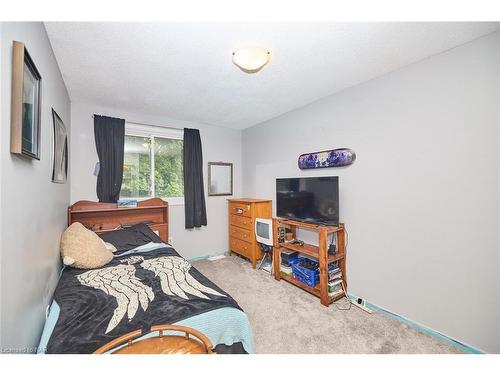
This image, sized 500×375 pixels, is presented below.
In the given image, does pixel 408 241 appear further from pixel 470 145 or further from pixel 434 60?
pixel 434 60

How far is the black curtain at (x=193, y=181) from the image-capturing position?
3584 millimetres

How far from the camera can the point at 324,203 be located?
2500mm

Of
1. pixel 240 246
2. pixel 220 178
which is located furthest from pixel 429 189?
pixel 220 178

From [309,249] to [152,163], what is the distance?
273 cm

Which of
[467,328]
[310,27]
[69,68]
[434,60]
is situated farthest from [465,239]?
[69,68]

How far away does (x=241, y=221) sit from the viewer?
363 centimetres

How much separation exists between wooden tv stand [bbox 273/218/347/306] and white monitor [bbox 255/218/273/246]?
0.41 ft

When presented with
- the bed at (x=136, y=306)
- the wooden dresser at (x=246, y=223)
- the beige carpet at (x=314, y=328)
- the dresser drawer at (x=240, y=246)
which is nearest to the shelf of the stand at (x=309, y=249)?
the beige carpet at (x=314, y=328)

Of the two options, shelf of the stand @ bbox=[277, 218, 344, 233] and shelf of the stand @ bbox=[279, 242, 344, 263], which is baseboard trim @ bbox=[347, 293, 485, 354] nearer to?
shelf of the stand @ bbox=[279, 242, 344, 263]

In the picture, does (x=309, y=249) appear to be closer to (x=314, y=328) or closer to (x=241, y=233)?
(x=314, y=328)

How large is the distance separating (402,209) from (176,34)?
247cm

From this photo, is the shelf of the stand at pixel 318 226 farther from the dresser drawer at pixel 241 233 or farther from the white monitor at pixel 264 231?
the dresser drawer at pixel 241 233

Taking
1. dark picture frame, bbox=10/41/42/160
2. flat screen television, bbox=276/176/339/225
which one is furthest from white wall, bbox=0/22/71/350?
flat screen television, bbox=276/176/339/225

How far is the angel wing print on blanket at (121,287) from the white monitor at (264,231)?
1.78m
